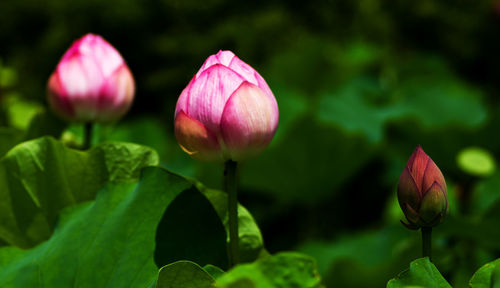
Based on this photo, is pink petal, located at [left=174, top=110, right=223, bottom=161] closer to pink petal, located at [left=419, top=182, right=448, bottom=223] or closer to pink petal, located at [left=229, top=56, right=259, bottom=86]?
pink petal, located at [left=229, top=56, right=259, bottom=86]

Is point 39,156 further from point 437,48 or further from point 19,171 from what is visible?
point 437,48

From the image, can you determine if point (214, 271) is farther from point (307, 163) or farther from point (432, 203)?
point (307, 163)

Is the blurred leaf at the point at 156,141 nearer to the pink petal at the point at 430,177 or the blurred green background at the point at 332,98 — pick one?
the blurred green background at the point at 332,98

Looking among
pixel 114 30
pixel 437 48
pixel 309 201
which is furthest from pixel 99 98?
pixel 437 48

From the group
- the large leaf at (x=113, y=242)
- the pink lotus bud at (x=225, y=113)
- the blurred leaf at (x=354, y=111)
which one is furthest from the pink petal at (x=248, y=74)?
the blurred leaf at (x=354, y=111)

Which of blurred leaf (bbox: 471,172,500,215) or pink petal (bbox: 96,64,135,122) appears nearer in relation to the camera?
pink petal (bbox: 96,64,135,122)

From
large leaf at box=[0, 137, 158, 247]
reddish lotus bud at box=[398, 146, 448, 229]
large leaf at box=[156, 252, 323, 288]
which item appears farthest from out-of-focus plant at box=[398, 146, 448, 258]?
large leaf at box=[0, 137, 158, 247]

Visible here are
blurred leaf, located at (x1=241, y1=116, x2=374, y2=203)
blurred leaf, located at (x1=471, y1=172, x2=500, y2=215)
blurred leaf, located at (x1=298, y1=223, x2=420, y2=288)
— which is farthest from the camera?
blurred leaf, located at (x1=241, y1=116, x2=374, y2=203)
